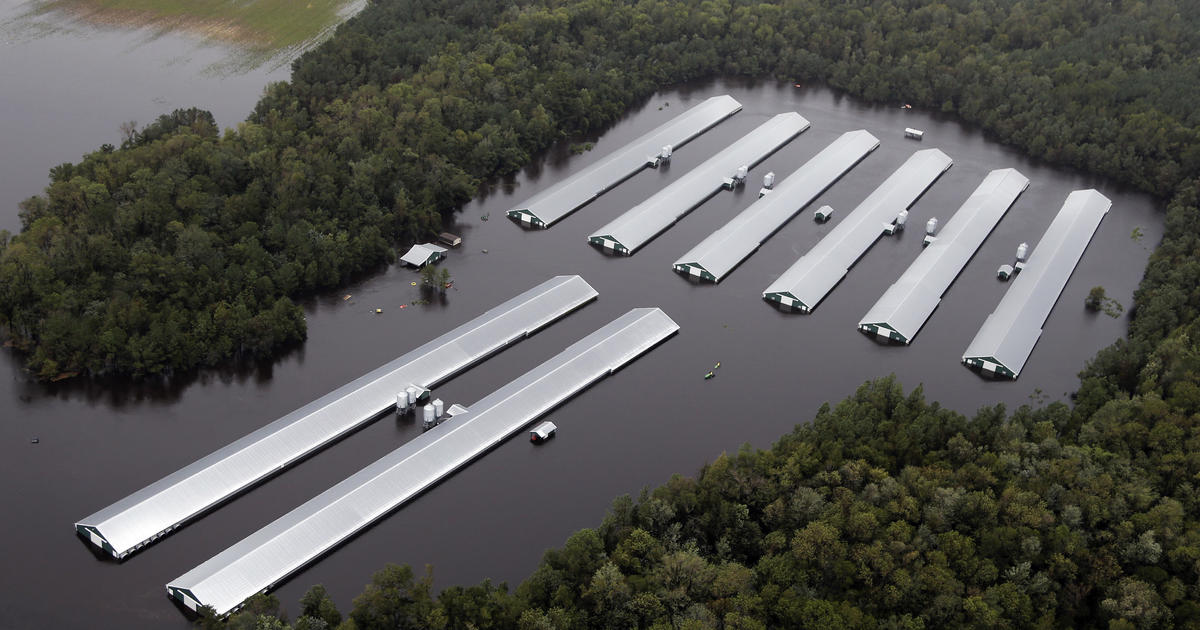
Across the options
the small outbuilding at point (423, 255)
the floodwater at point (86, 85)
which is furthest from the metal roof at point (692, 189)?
the floodwater at point (86, 85)

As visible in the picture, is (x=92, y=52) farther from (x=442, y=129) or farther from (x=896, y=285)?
(x=896, y=285)

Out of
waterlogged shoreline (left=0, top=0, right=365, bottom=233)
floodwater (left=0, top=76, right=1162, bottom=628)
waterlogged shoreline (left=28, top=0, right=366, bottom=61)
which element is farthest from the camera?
waterlogged shoreline (left=28, top=0, right=366, bottom=61)

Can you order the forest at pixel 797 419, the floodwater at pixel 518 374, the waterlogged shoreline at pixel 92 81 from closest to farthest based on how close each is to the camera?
1. the forest at pixel 797 419
2. the floodwater at pixel 518 374
3. the waterlogged shoreline at pixel 92 81

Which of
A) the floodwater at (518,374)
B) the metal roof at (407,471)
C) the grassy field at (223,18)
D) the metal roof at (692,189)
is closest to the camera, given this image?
the metal roof at (407,471)

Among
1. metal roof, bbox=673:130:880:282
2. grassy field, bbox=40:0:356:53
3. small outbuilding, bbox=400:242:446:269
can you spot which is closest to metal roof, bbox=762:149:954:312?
metal roof, bbox=673:130:880:282

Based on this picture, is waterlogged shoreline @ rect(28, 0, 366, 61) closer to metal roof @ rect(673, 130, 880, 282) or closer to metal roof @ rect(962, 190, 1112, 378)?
metal roof @ rect(673, 130, 880, 282)

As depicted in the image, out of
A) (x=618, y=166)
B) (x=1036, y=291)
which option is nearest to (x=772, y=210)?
(x=618, y=166)

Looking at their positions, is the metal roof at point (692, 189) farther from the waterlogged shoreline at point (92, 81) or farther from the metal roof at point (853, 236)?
the waterlogged shoreline at point (92, 81)

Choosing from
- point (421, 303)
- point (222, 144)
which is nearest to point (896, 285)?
point (421, 303)
